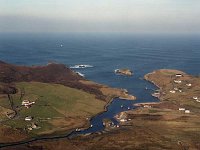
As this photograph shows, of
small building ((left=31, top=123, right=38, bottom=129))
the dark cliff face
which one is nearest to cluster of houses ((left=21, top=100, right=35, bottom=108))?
small building ((left=31, top=123, right=38, bottom=129))

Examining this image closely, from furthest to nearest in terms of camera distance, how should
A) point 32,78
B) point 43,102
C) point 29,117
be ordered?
point 32,78, point 43,102, point 29,117

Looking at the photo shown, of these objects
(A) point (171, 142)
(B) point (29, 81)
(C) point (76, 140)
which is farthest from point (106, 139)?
(B) point (29, 81)

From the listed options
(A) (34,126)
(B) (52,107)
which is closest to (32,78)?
(B) (52,107)

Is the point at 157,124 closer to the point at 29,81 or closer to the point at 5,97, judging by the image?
the point at 5,97

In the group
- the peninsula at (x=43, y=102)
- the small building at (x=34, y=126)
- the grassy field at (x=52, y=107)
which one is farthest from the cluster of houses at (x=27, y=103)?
the small building at (x=34, y=126)

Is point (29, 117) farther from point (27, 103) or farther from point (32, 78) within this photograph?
point (32, 78)

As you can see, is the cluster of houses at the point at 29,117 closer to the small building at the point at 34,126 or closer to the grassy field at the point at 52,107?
the small building at the point at 34,126

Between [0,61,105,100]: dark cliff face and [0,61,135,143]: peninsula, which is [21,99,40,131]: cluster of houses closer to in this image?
[0,61,135,143]: peninsula

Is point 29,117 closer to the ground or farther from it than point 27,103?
closer to the ground
